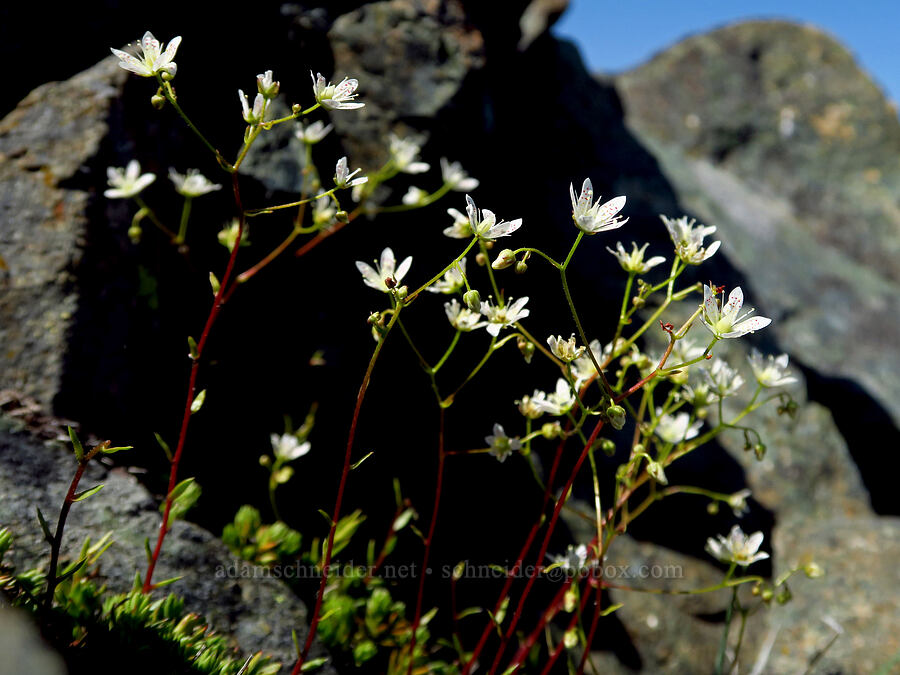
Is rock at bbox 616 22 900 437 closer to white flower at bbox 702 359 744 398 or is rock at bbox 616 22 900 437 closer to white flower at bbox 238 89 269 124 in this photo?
white flower at bbox 702 359 744 398

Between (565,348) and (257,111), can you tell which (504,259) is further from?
(257,111)

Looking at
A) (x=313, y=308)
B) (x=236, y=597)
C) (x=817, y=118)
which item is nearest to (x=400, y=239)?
(x=313, y=308)

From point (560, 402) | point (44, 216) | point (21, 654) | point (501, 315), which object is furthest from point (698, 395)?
point (44, 216)

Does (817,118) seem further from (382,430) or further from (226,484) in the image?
(226,484)

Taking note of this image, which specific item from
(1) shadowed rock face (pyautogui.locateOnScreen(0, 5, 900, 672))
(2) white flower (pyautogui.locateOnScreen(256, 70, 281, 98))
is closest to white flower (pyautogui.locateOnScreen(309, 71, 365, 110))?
(2) white flower (pyautogui.locateOnScreen(256, 70, 281, 98))

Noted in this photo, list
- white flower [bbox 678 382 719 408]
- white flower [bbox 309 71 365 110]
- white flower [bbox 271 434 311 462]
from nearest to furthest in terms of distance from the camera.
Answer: white flower [bbox 309 71 365 110] < white flower [bbox 678 382 719 408] < white flower [bbox 271 434 311 462]

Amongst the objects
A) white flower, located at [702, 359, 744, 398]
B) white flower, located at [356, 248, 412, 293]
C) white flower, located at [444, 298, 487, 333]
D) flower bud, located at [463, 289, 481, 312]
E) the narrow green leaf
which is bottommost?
the narrow green leaf

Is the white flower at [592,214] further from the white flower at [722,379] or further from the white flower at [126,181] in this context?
the white flower at [126,181]
